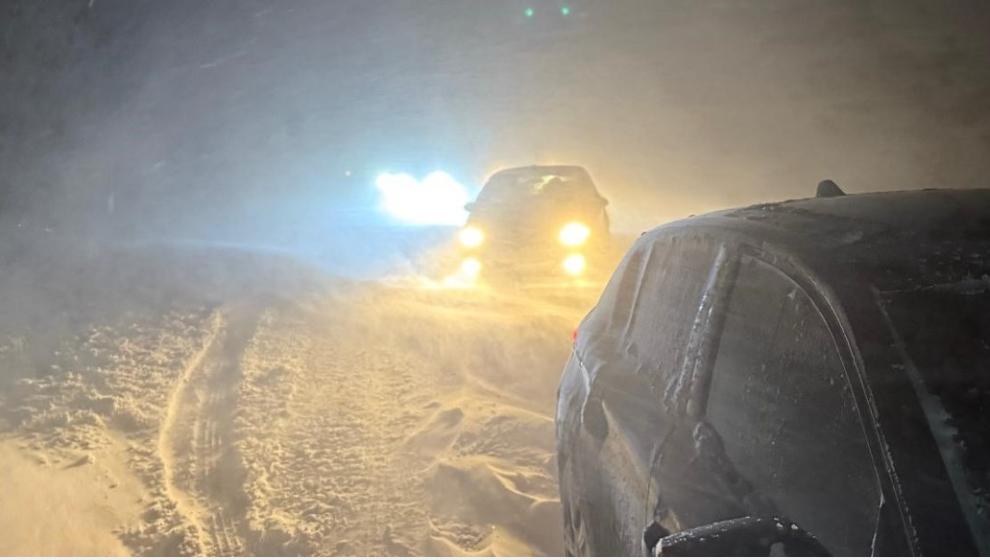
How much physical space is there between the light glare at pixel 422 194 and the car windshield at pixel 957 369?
24.1 metres

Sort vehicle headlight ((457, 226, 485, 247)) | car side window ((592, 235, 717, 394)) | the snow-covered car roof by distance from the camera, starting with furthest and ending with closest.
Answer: vehicle headlight ((457, 226, 485, 247))
car side window ((592, 235, 717, 394))
the snow-covered car roof

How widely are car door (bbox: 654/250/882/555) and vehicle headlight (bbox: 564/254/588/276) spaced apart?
7.63 metres

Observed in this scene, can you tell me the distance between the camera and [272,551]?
3229mm

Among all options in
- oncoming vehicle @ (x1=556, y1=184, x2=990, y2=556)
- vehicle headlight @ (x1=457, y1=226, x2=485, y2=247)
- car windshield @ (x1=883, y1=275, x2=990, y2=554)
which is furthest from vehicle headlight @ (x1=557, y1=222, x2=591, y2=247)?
car windshield @ (x1=883, y1=275, x2=990, y2=554)

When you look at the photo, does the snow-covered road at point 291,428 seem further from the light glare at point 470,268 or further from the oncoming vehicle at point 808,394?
the light glare at point 470,268

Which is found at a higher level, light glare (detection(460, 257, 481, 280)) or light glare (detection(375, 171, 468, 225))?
light glare (detection(375, 171, 468, 225))

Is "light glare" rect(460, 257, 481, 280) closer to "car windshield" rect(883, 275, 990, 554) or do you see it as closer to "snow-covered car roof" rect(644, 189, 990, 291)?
"snow-covered car roof" rect(644, 189, 990, 291)

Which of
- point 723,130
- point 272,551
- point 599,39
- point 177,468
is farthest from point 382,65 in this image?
point 272,551

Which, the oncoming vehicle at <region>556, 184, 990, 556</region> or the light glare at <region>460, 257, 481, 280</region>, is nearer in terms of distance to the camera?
the oncoming vehicle at <region>556, 184, 990, 556</region>

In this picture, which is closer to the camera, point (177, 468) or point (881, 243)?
point (881, 243)

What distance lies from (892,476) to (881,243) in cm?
71

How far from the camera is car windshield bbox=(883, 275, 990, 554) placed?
1.15 m

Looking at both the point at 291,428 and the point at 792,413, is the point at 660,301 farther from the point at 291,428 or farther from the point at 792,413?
the point at 291,428

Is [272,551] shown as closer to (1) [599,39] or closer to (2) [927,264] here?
(2) [927,264]
